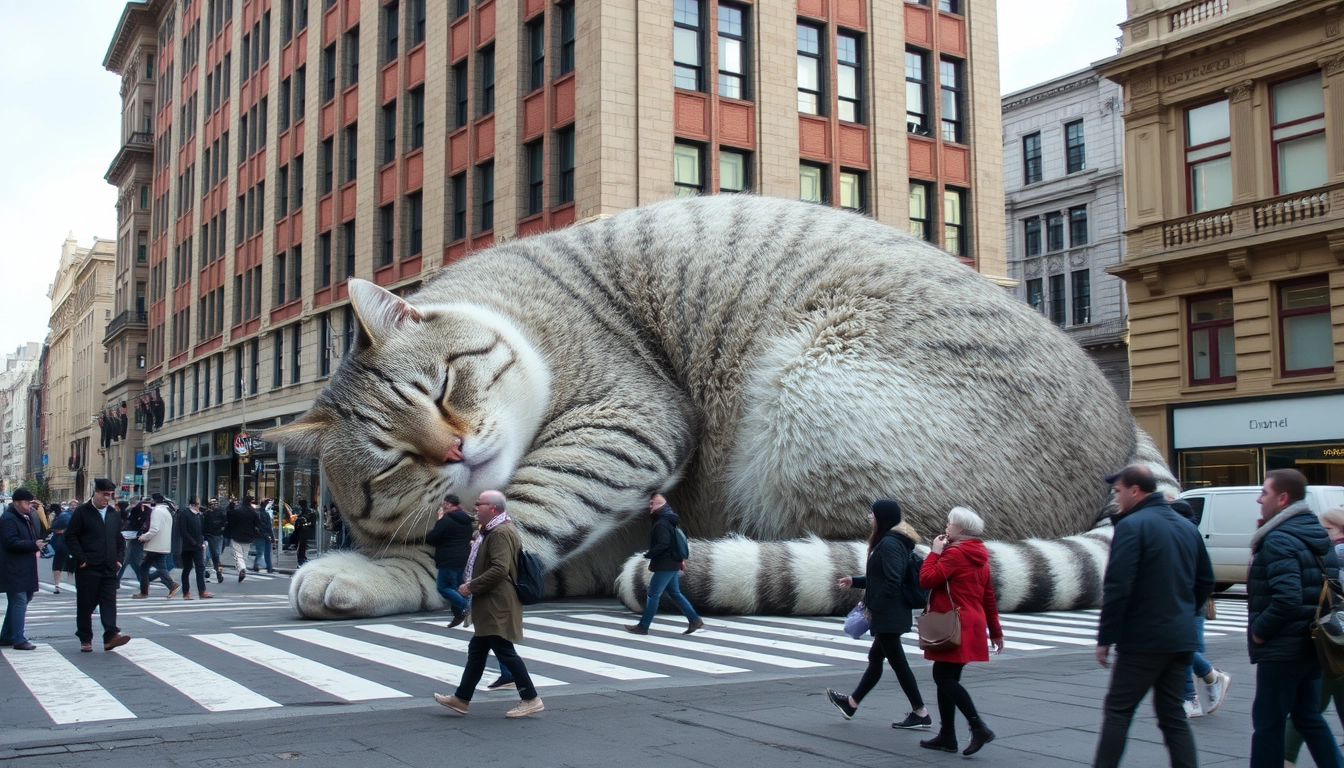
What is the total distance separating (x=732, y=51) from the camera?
28281 mm

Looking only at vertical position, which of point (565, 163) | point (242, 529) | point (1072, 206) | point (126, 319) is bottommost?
point (242, 529)

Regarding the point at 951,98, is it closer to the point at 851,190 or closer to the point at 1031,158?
the point at 851,190

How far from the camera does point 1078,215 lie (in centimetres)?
4297

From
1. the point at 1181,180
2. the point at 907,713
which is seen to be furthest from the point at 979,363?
the point at 1181,180

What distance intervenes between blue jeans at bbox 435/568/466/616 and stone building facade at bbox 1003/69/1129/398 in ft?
112

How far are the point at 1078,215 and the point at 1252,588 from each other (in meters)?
40.7

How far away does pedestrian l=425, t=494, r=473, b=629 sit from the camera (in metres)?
9.71

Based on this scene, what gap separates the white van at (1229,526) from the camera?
54.6 feet

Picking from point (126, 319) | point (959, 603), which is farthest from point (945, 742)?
point (126, 319)

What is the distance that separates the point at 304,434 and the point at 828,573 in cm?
441

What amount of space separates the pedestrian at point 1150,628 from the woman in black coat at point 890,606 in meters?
1.56

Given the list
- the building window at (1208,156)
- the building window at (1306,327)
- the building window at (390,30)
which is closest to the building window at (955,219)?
the building window at (1208,156)

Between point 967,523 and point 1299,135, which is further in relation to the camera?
point 1299,135

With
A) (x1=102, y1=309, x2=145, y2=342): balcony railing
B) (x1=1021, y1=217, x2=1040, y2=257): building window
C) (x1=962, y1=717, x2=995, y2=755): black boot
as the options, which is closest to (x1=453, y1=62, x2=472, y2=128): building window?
(x1=1021, y1=217, x2=1040, y2=257): building window
